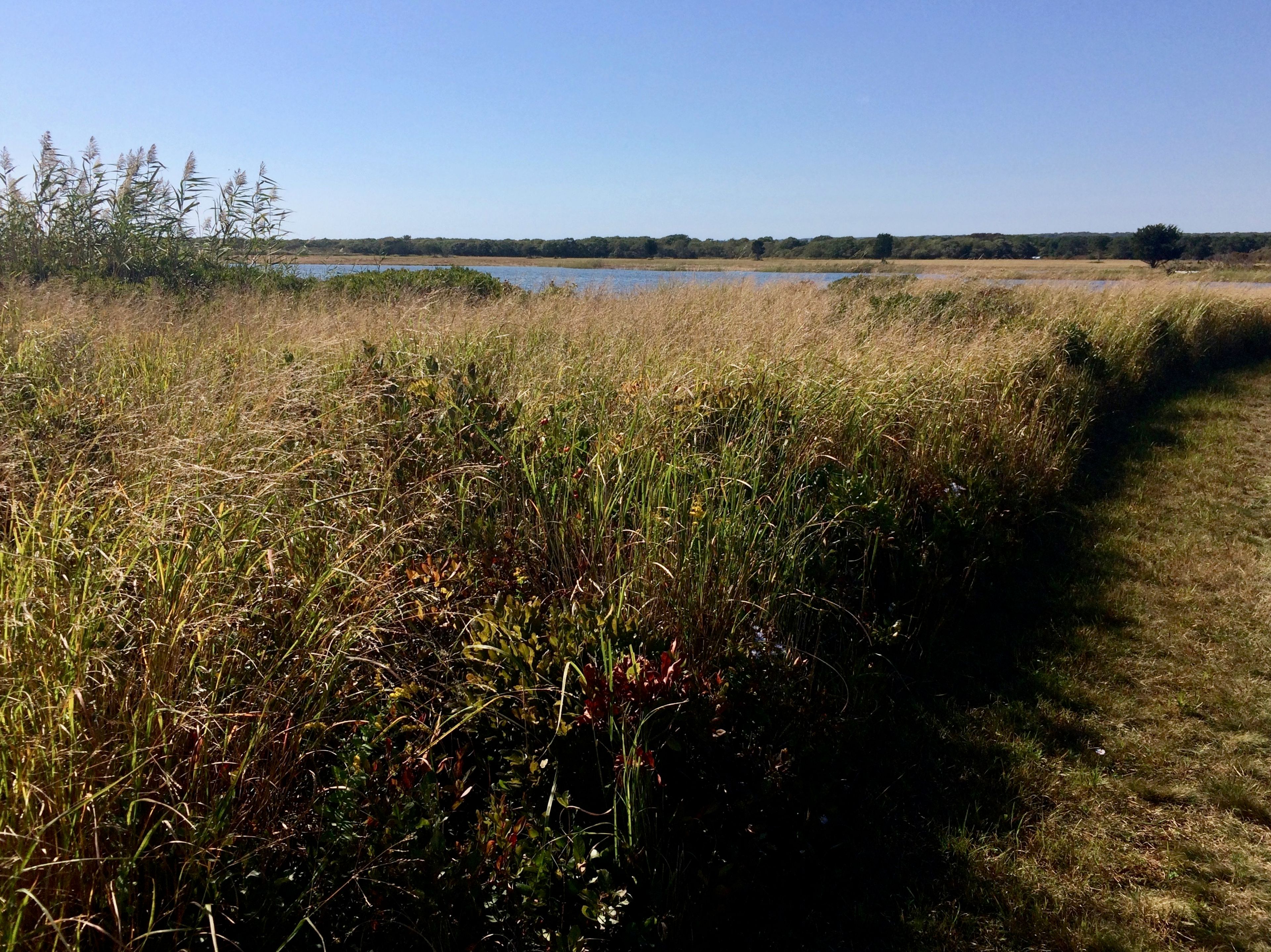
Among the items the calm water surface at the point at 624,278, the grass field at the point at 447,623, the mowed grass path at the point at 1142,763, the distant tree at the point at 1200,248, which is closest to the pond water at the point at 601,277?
the calm water surface at the point at 624,278

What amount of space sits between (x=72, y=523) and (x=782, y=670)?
2420 millimetres

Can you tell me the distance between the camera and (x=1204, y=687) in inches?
149

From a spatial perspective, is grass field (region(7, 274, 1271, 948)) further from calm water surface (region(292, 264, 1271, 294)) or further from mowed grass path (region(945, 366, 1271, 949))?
calm water surface (region(292, 264, 1271, 294))

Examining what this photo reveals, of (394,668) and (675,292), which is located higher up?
(675,292)

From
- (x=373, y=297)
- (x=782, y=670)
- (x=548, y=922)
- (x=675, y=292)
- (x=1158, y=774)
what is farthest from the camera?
(x=675, y=292)

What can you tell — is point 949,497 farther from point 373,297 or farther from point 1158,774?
point 373,297

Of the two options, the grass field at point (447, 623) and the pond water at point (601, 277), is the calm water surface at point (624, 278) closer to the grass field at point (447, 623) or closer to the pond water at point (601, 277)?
the pond water at point (601, 277)

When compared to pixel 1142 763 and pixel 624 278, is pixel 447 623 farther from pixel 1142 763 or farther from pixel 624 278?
pixel 624 278

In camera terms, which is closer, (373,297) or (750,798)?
(750,798)

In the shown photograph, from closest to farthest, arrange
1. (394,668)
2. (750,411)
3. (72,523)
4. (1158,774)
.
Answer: (394,668)
(72,523)
(1158,774)
(750,411)

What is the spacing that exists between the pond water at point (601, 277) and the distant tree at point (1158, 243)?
17.8 meters

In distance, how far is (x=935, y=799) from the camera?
2.93 meters

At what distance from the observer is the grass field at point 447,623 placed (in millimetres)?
1760

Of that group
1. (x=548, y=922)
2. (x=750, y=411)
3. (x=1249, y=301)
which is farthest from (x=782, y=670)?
(x=1249, y=301)
